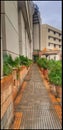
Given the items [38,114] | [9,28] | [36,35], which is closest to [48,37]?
[36,35]

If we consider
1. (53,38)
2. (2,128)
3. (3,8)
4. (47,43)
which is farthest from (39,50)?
(2,128)

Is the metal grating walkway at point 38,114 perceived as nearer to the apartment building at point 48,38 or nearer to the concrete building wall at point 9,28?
the concrete building wall at point 9,28

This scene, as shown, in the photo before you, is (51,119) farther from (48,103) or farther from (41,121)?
(48,103)

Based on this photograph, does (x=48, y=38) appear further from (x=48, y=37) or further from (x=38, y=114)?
(x=38, y=114)

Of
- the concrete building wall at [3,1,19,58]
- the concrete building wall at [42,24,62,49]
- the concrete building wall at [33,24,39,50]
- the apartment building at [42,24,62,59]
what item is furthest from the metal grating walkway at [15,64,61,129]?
the concrete building wall at [42,24,62,49]

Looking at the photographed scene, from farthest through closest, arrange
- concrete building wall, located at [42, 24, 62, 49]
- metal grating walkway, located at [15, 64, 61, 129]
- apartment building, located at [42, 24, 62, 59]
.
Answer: concrete building wall, located at [42, 24, 62, 49]
apartment building, located at [42, 24, 62, 59]
metal grating walkway, located at [15, 64, 61, 129]

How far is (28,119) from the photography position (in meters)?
3.70

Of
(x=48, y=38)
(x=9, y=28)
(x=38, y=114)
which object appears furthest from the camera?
(x=48, y=38)

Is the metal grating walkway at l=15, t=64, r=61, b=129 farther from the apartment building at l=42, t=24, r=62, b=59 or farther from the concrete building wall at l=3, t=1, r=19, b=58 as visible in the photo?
the apartment building at l=42, t=24, r=62, b=59

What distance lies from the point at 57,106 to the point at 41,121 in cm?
112

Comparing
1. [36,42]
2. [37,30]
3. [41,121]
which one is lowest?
[41,121]

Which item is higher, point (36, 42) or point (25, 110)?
point (36, 42)

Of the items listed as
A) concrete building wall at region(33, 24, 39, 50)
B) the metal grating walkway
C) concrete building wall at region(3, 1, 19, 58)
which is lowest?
the metal grating walkway

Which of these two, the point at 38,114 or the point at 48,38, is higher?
the point at 48,38
